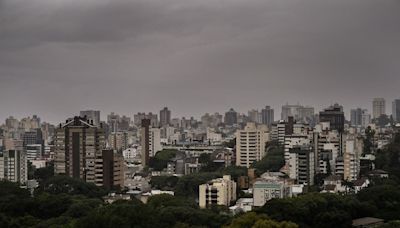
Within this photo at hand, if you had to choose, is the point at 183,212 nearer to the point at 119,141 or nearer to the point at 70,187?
the point at 70,187

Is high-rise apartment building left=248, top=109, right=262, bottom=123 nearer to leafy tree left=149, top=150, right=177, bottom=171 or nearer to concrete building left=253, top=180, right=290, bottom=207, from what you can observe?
leafy tree left=149, top=150, right=177, bottom=171

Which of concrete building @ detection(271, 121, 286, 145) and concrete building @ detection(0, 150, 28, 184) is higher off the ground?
concrete building @ detection(271, 121, 286, 145)

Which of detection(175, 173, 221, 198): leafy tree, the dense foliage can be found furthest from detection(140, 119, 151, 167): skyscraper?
the dense foliage

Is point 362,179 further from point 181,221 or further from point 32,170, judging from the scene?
point 32,170

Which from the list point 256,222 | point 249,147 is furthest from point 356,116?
point 256,222

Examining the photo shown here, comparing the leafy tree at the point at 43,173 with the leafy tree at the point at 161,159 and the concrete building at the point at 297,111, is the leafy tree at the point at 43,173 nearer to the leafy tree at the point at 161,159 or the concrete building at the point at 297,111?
the leafy tree at the point at 161,159

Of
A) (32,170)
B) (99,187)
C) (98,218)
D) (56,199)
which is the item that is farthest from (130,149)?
(98,218)
